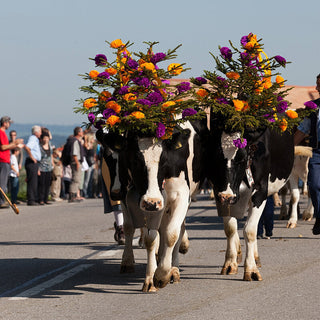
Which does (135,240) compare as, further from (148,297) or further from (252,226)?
(148,297)

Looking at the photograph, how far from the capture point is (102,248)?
497 inches

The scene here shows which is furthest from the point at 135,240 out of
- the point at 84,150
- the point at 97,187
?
the point at 97,187

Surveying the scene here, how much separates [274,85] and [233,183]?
44.0 inches

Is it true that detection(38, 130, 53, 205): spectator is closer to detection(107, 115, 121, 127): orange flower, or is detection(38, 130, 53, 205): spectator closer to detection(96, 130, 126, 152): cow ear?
→ detection(96, 130, 126, 152): cow ear

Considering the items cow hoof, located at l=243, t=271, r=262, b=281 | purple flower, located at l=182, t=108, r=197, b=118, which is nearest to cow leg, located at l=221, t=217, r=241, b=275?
cow hoof, located at l=243, t=271, r=262, b=281

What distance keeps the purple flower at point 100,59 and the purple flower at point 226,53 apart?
1239 millimetres

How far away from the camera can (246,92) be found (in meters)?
9.01

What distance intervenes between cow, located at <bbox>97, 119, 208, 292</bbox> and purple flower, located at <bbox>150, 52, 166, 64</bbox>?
67 centimetres

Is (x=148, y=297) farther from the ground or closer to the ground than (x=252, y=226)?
closer to the ground

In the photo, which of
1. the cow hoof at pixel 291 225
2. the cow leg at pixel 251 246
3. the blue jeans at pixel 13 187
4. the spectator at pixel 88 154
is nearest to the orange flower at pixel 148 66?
the cow leg at pixel 251 246

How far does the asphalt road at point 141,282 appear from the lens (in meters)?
7.37

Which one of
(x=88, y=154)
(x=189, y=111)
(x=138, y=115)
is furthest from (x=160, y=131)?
(x=88, y=154)

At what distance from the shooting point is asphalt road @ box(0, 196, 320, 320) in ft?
24.2

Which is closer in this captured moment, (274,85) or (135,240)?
(274,85)
